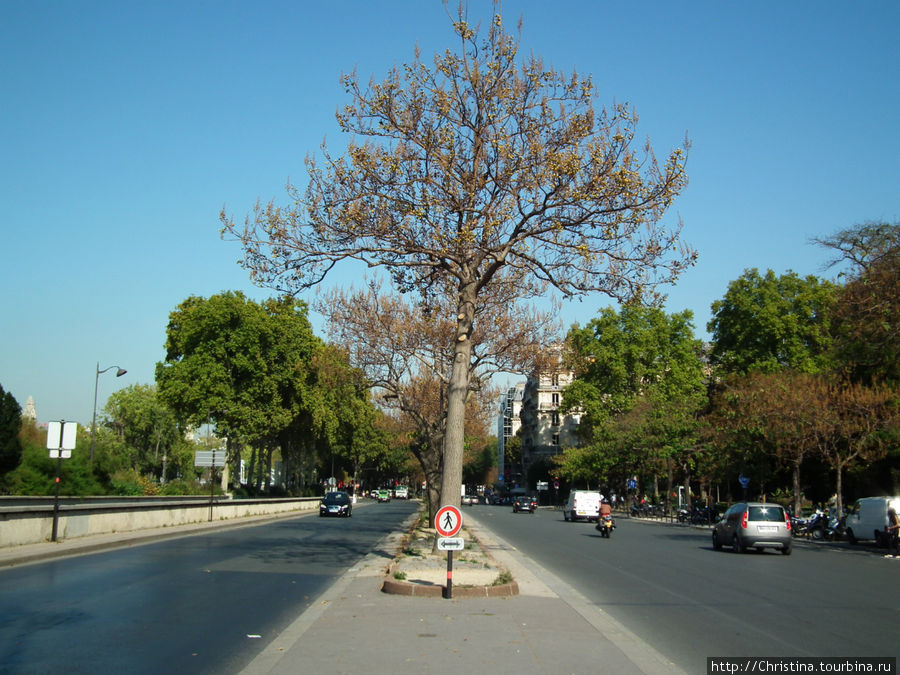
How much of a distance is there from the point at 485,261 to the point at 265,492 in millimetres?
49457

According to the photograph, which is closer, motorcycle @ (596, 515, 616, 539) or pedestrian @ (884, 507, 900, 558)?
pedestrian @ (884, 507, 900, 558)

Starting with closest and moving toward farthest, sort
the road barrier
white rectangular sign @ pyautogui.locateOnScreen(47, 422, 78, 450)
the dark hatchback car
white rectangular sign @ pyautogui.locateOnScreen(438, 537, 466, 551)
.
Answer: 1. white rectangular sign @ pyautogui.locateOnScreen(438, 537, 466, 551)
2. the road barrier
3. white rectangular sign @ pyautogui.locateOnScreen(47, 422, 78, 450)
4. the dark hatchback car

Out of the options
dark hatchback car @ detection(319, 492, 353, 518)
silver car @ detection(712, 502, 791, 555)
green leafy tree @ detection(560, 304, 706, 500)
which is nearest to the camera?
silver car @ detection(712, 502, 791, 555)

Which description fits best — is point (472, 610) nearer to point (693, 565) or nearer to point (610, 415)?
point (693, 565)

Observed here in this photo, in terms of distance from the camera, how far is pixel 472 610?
37.9 feet

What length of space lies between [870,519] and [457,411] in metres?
22.0

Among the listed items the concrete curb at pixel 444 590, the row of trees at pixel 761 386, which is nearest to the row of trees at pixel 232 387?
the row of trees at pixel 761 386

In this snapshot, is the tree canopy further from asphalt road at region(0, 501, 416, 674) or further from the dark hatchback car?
the dark hatchback car

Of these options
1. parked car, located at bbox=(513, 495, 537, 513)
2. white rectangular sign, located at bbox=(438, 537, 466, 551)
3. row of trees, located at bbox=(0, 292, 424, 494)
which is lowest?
parked car, located at bbox=(513, 495, 537, 513)

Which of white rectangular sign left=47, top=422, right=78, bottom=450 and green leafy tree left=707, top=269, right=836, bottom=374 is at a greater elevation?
green leafy tree left=707, top=269, right=836, bottom=374

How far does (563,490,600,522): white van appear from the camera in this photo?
5325 cm

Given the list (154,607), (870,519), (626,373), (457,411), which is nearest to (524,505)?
(626,373)

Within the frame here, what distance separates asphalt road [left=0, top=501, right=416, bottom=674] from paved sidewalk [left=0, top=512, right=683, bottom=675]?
57 cm

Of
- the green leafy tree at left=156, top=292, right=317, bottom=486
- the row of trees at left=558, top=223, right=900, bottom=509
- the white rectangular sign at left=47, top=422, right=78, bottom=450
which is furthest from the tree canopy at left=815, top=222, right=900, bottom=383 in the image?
the green leafy tree at left=156, top=292, right=317, bottom=486
